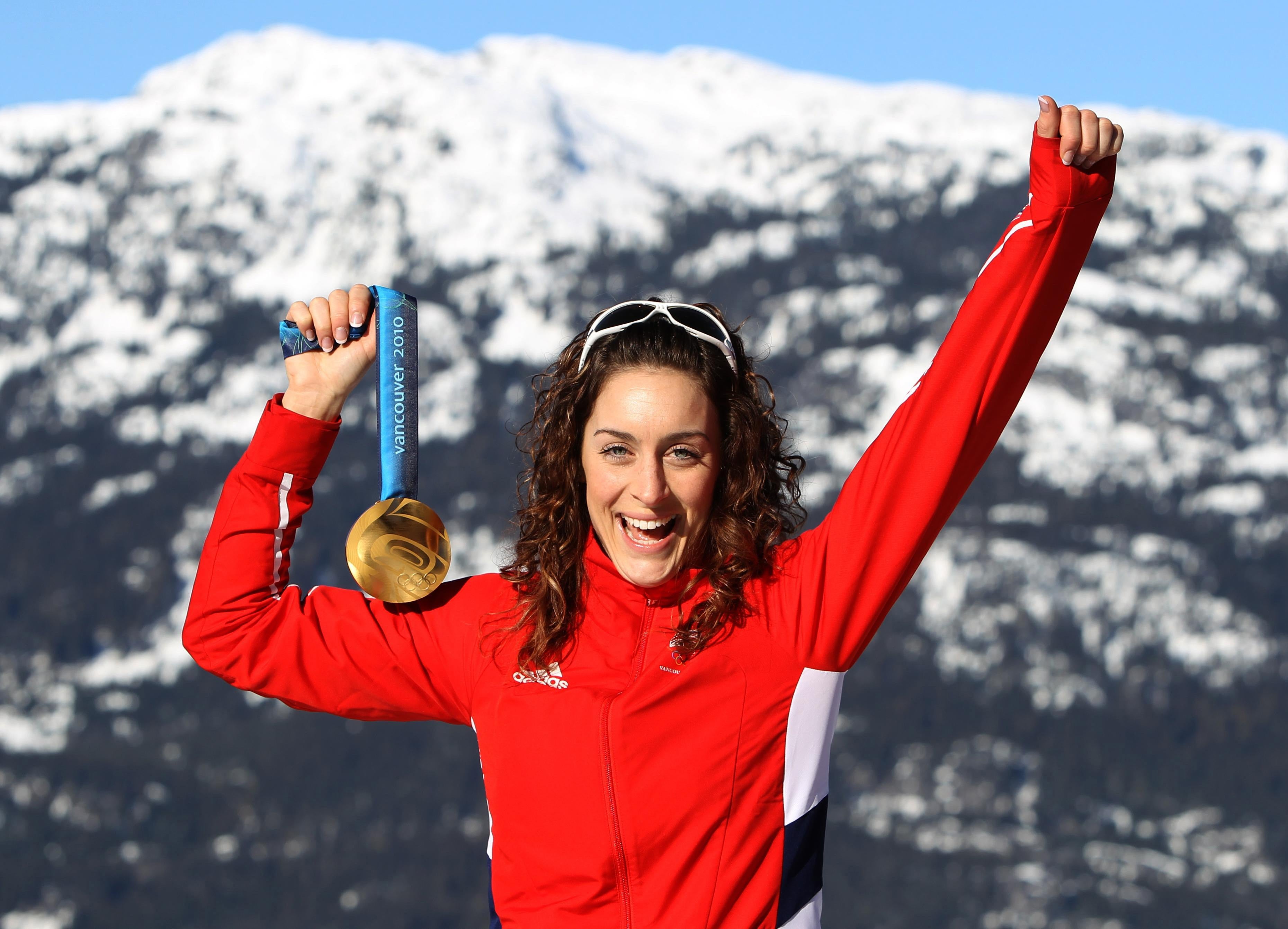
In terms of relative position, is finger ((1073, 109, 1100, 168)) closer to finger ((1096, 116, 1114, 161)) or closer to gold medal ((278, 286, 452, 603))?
finger ((1096, 116, 1114, 161))

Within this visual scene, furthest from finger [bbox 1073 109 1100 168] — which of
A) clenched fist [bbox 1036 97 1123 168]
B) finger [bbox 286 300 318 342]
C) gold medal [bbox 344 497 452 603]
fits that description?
finger [bbox 286 300 318 342]

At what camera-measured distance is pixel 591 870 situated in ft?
10.5

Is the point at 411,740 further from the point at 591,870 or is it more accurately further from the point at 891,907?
the point at 591,870

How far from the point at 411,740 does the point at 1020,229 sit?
19317 centimetres

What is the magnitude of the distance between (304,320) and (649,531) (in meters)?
1.08

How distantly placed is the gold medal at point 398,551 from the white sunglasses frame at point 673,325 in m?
0.55

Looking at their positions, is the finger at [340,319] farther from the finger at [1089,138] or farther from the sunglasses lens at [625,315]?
the finger at [1089,138]

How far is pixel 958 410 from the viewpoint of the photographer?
3061mm

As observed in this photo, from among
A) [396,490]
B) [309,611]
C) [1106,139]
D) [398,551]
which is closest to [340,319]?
[396,490]

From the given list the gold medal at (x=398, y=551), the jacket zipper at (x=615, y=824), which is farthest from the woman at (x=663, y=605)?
the gold medal at (x=398, y=551)

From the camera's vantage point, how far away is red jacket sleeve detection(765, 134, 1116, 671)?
304cm

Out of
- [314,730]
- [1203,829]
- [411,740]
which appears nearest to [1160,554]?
[1203,829]

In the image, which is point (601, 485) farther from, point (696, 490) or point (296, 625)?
point (296, 625)

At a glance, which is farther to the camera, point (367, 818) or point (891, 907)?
point (367, 818)
